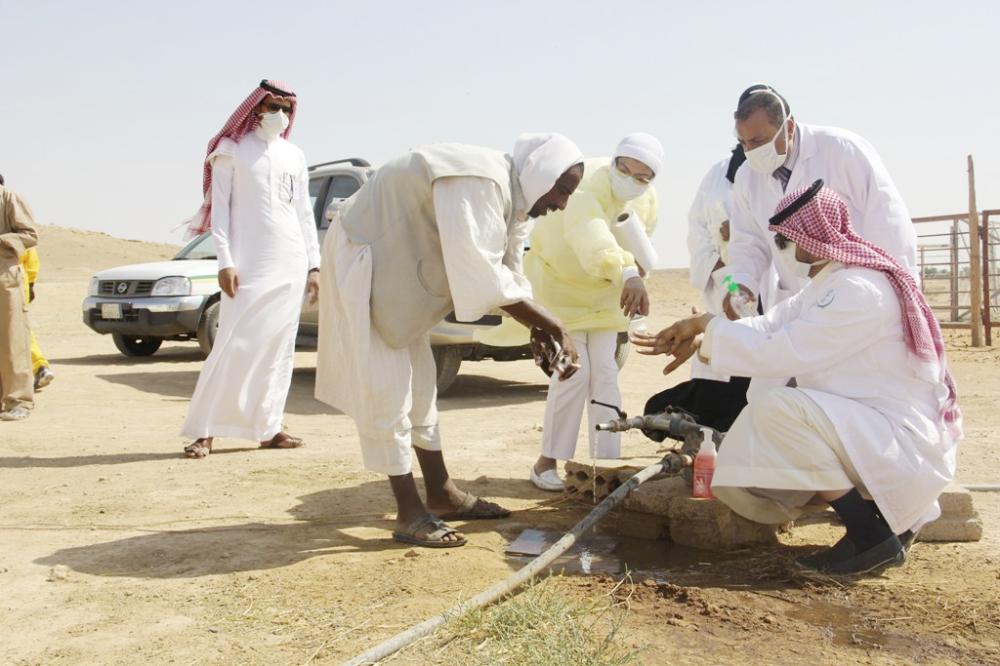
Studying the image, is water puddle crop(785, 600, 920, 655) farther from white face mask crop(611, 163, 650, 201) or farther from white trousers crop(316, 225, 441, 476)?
white face mask crop(611, 163, 650, 201)

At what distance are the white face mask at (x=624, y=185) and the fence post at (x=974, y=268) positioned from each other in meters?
11.5

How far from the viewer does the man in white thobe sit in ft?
22.4

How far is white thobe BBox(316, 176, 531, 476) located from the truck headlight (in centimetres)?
816

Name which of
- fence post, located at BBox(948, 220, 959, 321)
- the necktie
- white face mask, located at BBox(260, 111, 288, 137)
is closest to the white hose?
the necktie

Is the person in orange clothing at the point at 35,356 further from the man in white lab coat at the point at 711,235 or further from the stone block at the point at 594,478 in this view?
the stone block at the point at 594,478

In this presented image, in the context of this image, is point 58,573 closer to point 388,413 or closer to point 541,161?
point 388,413

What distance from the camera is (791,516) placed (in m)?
4.54

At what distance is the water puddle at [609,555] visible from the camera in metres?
4.52

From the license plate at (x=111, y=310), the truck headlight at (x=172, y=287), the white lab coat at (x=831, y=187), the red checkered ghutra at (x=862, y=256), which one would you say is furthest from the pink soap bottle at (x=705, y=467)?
the license plate at (x=111, y=310)

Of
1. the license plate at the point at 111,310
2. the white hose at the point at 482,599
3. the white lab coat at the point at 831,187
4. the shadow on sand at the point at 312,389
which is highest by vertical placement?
the white lab coat at the point at 831,187

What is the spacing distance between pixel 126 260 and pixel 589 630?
3412 centimetres

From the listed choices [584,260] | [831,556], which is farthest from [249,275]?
[831,556]

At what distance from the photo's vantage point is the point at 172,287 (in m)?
12.7

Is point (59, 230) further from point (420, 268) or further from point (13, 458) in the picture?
point (420, 268)
